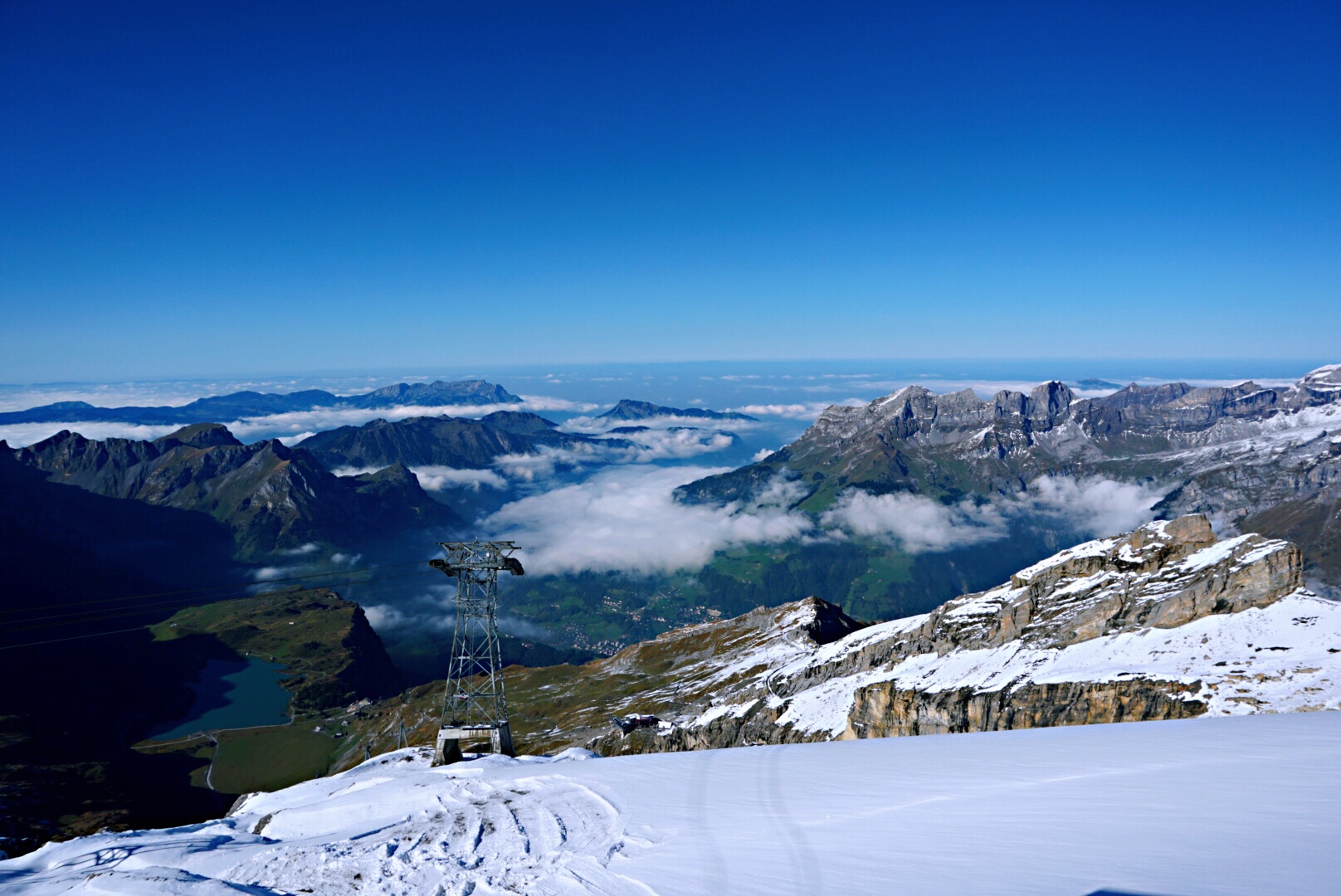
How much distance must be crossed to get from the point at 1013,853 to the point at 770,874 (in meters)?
5.63

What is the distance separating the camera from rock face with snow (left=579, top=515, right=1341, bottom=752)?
44.6 m

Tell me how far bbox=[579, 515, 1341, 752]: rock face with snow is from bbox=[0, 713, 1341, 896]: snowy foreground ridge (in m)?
20.9

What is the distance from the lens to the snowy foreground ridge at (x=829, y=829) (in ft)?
42.9

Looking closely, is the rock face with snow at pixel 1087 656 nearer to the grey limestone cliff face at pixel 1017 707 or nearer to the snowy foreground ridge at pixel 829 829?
the grey limestone cliff face at pixel 1017 707

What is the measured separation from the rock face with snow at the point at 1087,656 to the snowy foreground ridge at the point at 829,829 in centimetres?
2088

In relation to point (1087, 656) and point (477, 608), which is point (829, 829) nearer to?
point (477, 608)

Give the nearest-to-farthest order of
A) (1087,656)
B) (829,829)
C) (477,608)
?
(829,829)
(477,608)
(1087,656)

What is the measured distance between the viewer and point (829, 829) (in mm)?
17438

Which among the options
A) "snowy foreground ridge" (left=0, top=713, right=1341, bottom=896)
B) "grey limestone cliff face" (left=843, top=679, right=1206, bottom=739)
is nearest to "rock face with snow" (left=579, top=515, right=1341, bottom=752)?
"grey limestone cliff face" (left=843, top=679, right=1206, bottom=739)

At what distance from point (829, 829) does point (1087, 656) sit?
53918mm

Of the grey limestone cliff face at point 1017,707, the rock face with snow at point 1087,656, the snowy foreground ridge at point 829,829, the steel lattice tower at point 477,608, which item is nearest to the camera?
the snowy foreground ridge at point 829,829

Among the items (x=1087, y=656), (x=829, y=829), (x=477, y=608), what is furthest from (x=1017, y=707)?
(x=477, y=608)

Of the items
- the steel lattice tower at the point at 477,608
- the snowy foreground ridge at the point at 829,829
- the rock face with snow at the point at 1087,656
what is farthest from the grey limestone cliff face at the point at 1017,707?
the steel lattice tower at the point at 477,608

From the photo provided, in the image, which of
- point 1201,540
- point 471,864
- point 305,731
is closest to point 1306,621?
point 1201,540
